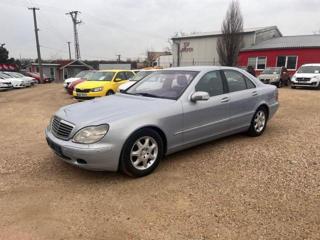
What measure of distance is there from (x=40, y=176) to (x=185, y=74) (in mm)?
2852

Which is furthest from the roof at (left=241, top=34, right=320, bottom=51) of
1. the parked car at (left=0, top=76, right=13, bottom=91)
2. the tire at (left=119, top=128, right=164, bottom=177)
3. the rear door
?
the tire at (left=119, top=128, right=164, bottom=177)

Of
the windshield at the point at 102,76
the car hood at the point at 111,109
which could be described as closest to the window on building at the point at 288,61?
the windshield at the point at 102,76

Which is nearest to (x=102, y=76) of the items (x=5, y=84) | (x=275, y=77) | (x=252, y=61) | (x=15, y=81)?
(x=5, y=84)

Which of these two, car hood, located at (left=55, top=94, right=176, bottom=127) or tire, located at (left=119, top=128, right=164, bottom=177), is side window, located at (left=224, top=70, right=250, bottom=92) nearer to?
car hood, located at (left=55, top=94, right=176, bottom=127)

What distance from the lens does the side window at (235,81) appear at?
220 inches

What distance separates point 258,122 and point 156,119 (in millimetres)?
2886

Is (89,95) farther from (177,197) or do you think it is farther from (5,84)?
(5,84)

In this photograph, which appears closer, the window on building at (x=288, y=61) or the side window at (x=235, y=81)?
the side window at (x=235, y=81)

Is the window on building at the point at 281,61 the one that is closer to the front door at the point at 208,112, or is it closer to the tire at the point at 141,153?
the front door at the point at 208,112

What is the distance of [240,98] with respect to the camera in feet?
18.5

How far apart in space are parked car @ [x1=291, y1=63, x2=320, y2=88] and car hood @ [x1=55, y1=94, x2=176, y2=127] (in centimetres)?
1718

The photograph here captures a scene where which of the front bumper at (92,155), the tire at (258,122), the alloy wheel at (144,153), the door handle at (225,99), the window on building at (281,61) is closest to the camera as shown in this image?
the front bumper at (92,155)

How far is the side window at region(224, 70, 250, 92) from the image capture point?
18.3ft

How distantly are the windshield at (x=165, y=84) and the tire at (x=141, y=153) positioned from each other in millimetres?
854
